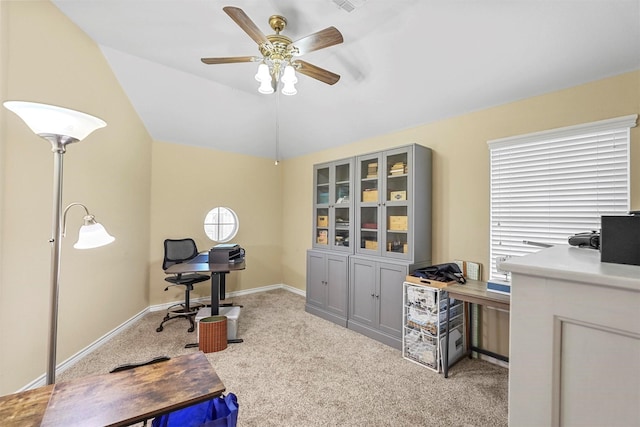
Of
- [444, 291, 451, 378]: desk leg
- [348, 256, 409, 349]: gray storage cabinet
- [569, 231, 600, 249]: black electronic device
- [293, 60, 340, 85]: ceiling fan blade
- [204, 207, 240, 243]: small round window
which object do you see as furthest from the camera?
[204, 207, 240, 243]: small round window

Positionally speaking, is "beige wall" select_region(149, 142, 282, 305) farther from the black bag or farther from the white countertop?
the white countertop

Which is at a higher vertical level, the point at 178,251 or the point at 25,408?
the point at 178,251

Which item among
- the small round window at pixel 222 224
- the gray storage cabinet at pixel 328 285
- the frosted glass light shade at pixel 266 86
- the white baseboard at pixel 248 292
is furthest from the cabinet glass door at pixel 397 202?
the small round window at pixel 222 224

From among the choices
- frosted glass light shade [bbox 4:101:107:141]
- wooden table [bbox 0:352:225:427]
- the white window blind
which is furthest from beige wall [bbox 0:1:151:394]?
the white window blind

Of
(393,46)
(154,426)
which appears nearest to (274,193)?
(393,46)

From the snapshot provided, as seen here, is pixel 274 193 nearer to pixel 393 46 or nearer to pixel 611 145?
pixel 393 46

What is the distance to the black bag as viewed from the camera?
2.57 meters

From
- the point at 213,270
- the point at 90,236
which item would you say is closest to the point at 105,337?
the point at 213,270

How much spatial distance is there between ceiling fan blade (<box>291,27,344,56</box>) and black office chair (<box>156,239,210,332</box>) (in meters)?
2.96

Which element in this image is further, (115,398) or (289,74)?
(289,74)

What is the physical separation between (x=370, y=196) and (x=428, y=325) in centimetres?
151

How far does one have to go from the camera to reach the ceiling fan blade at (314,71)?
211 cm

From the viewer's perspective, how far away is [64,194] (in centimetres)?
236

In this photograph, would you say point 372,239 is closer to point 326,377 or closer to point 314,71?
point 326,377
